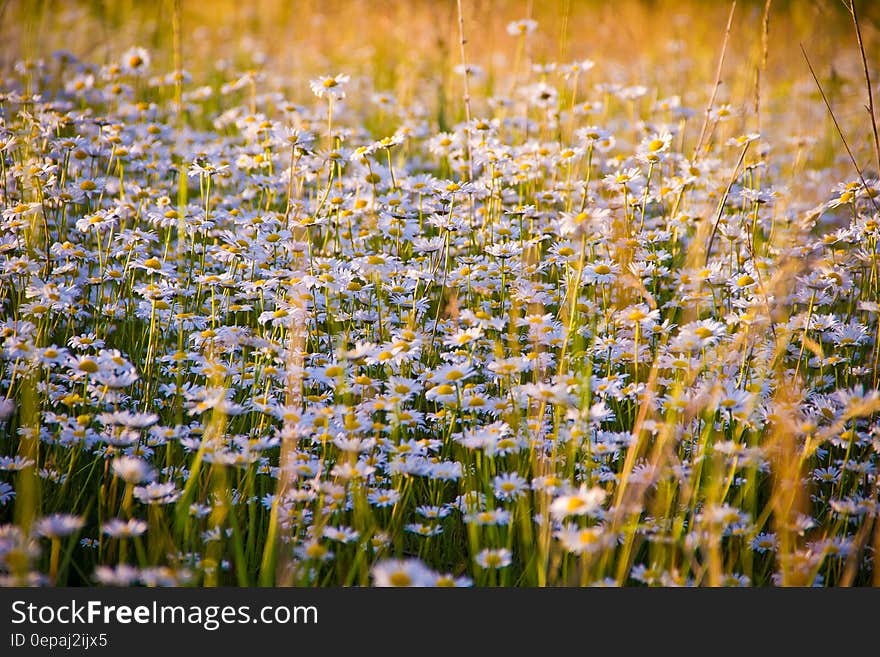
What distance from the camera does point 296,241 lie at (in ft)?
9.45

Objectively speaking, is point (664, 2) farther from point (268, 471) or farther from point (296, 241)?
point (268, 471)

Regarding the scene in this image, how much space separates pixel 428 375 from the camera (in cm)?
241

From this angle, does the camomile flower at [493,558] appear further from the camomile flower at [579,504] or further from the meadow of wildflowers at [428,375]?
the camomile flower at [579,504]

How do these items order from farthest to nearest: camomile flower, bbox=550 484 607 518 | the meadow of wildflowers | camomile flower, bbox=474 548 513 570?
1. the meadow of wildflowers
2. camomile flower, bbox=474 548 513 570
3. camomile flower, bbox=550 484 607 518

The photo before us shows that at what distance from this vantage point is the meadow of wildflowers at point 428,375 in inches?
74.3

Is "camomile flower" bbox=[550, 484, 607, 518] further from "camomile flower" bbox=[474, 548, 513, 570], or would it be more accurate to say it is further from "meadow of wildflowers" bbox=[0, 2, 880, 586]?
"camomile flower" bbox=[474, 548, 513, 570]

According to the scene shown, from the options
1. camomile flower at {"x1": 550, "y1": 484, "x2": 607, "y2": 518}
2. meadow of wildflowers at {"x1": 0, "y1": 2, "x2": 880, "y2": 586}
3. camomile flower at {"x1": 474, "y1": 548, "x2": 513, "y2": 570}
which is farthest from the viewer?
meadow of wildflowers at {"x1": 0, "y1": 2, "x2": 880, "y2": 586}

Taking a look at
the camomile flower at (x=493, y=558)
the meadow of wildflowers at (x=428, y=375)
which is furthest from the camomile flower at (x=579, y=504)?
the camomile flower at (x=493, y=558)

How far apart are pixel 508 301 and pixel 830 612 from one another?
1.52m

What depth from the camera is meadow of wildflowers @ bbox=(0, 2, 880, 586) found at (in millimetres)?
Answer: 1887

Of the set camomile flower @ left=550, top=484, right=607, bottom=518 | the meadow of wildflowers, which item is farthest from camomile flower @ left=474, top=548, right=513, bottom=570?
camomile flower @ left=550, top=484, right=607, bottom=518

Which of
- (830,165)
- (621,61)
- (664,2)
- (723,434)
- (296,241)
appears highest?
(664,2)

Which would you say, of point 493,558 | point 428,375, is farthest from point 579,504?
point 428,375

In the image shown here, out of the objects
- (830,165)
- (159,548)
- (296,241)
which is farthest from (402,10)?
(159,548)
